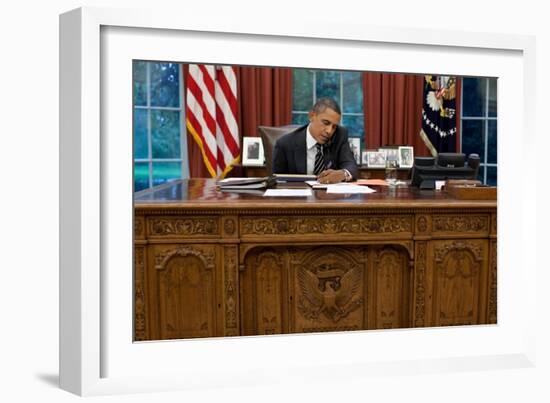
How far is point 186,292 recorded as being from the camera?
2.65 metres

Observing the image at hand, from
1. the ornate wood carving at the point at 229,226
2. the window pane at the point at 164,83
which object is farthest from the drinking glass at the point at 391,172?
the window pane at the point at 164,83

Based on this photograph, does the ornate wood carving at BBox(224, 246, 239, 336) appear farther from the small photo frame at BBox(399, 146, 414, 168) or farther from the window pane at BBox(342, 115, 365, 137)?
the window pane at BBox(342, 115, 365, 137)

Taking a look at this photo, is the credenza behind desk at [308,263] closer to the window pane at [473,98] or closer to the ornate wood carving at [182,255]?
the ornate wood carving at [182,255]

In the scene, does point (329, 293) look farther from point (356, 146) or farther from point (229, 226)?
point (356, 146)

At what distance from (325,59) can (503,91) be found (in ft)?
2.16

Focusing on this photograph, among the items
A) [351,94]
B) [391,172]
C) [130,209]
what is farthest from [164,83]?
[130,209]

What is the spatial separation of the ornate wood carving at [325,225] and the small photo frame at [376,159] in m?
2.33

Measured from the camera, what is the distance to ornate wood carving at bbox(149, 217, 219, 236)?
2.59 meters

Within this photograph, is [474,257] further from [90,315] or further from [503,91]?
[90,315]

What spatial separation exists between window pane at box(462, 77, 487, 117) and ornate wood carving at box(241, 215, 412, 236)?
3119 mm

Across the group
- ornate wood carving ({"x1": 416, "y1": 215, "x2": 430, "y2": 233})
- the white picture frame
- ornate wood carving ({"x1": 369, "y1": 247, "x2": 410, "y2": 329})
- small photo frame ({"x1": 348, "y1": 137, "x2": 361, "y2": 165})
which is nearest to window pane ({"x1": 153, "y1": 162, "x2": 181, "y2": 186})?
small photo frame ({"x1": 348, "y1": 137, "x2": 361, "y2": 165})

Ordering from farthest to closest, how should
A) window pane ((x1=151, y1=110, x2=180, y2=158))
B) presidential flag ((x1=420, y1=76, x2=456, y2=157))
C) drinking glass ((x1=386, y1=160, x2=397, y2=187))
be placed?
presidential flag ((x1=420, y1=76, x2=456, y2=157)), window pane ((x1=151, y1=110, x2=180, y2=158)), drinking glass ((x1=386, y1=160, x2=397, y2=187))

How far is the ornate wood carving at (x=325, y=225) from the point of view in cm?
265

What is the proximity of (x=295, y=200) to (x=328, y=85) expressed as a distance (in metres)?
2.98
